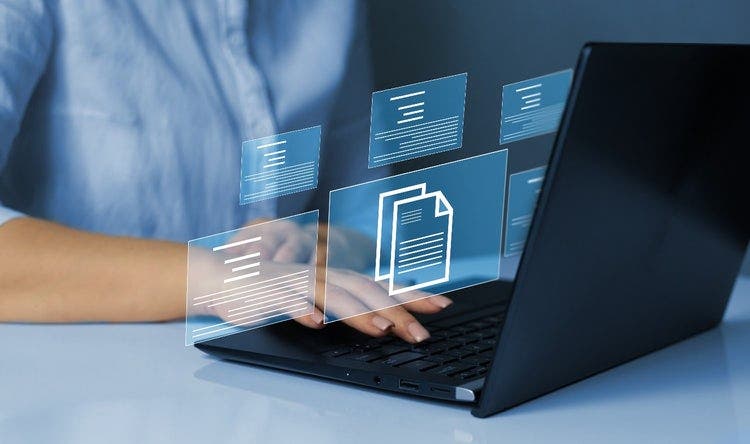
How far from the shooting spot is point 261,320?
2.37 feet

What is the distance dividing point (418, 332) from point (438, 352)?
30mm

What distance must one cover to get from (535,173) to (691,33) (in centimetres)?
103

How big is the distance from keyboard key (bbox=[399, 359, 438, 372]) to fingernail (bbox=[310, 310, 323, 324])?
4.1 inches

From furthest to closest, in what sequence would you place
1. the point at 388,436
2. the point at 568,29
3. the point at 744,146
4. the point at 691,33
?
1. the point at 568,29
2. the point at 691,33
3. the point at 744,146
4. the point at 388,436

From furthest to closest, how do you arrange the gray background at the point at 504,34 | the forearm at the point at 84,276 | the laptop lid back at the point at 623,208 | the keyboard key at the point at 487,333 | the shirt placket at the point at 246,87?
the shirt placket at the point at 246,87
the gray background at the point at 504,34
the forearm at the point at 84,276
the keyboard key at the point at 487,333
the laptop lid back at the point at 623,208

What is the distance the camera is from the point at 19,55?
1.42 meters

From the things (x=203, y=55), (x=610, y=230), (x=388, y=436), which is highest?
(x=203, y=55)

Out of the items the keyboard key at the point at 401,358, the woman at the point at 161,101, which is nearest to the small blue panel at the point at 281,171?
the keyboard key at the point at 401,358

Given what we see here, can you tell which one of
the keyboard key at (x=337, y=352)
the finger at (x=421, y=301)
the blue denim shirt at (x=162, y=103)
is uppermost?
the blue denim shirt at (x=162, y=103)

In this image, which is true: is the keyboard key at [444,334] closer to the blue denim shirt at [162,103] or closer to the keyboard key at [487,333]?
the keyboard key at [487,333]

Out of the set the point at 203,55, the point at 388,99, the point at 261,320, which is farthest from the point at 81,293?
the point at 203,55

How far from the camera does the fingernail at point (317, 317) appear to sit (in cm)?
70

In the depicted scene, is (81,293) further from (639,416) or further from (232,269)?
(639,416)

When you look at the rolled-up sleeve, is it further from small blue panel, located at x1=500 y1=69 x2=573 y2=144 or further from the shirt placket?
small blue panel, located at x1=500 y1=69 x2=573 y2=144
